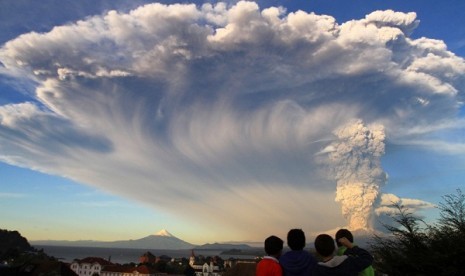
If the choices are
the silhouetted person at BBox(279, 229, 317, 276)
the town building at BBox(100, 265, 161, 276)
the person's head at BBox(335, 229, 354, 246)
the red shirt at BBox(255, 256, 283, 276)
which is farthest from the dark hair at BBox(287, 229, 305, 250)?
the town building at BBox(100, 265, 161, 276)

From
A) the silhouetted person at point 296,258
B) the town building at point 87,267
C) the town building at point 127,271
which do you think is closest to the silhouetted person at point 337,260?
the silhouetted person at point 296,258

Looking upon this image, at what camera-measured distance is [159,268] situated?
114 metres

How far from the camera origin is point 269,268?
499cm

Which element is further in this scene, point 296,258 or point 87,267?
point 87,267

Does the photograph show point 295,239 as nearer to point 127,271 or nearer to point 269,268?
point 269,268

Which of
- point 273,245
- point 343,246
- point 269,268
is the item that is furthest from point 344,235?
point 269,268

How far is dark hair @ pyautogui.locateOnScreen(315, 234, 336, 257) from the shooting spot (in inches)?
187

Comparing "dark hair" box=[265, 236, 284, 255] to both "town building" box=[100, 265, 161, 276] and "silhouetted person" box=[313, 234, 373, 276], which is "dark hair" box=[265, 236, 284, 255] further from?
"town building" box=[100, 265, 161, 276]

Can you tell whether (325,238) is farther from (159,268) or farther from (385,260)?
(159,268)

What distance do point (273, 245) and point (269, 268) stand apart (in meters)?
0.34

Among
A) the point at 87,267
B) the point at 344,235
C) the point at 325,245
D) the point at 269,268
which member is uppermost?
the point at 344,235

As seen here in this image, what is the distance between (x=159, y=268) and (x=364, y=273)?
387 ft

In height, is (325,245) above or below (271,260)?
above

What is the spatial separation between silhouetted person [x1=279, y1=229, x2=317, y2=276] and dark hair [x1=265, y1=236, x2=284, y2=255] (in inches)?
5.0
